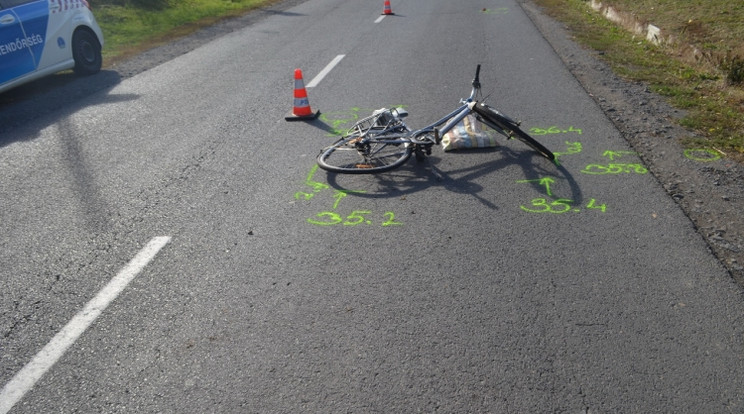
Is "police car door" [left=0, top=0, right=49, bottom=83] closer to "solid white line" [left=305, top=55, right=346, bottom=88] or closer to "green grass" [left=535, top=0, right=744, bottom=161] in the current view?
"solid white line" [left=305, top=55, right=346, bottom=88]

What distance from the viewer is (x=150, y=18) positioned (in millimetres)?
18016

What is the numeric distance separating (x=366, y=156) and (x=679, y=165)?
2.99 meters

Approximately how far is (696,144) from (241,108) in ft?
18.4

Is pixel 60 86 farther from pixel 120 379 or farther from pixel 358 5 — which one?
pixel 358 5

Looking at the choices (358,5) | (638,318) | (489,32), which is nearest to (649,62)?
(489,32)

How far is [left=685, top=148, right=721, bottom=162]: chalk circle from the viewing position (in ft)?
19.6

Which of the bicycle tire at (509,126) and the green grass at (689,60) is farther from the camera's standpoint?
the green grass at (689,60)

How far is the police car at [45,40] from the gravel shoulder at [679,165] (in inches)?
332

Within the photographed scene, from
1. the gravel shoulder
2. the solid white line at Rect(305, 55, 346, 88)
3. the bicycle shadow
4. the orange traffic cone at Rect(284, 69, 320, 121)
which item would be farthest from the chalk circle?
the solid white line at Rect(305, 55, 346, 88)

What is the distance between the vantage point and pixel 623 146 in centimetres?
645

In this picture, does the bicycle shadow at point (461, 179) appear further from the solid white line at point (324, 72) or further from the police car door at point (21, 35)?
the police car door at point (21, 35)

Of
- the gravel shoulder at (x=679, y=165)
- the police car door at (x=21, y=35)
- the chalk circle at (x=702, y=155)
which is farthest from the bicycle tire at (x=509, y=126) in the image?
the police car door at (x=21, y=35)

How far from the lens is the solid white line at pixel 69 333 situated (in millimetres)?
3232

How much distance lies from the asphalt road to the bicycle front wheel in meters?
0.11
